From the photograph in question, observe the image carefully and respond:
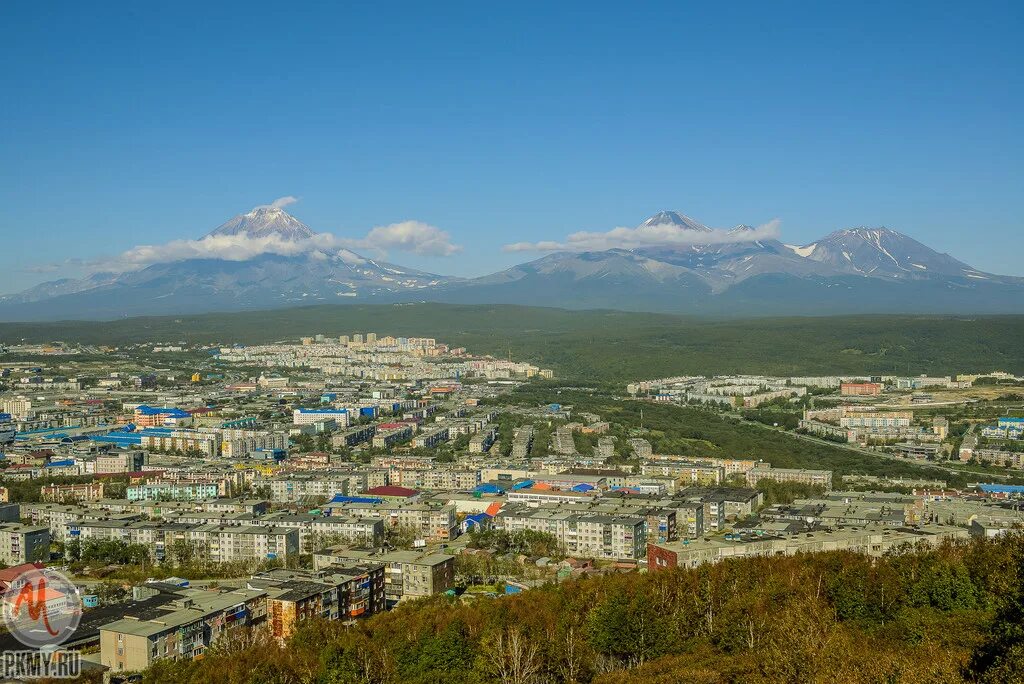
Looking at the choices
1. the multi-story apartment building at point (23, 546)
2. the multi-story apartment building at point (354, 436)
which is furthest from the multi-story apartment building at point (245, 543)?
the multi-story apartment building at point (354, 436)

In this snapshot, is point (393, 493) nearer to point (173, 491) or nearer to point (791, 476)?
point (173, 491)

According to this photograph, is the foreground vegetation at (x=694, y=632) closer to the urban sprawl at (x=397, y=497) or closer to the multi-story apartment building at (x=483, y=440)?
the urban sprawl at (x=397, y=497)

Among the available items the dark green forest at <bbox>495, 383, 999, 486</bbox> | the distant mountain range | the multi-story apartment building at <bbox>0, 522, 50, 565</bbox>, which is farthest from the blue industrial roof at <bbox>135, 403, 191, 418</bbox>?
the distant mountain range

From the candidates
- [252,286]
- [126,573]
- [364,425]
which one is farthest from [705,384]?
[252,286]

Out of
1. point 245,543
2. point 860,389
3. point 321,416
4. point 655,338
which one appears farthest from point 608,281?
point 245,543

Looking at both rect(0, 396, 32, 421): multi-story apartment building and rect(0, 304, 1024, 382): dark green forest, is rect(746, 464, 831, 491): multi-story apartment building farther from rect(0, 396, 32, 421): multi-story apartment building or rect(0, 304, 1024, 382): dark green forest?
rect(0, 304, 1024, 382): dark green forest

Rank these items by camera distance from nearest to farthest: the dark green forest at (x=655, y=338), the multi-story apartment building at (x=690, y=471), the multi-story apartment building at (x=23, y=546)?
the multi-story apartment building at (x=23, y=546), the multi-story apartment building at (x=690, y=471), the dark green forest at (x=655, y=338)

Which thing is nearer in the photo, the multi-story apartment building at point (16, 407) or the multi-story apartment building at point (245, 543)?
the multi-story apartment building at point (245, 543)
